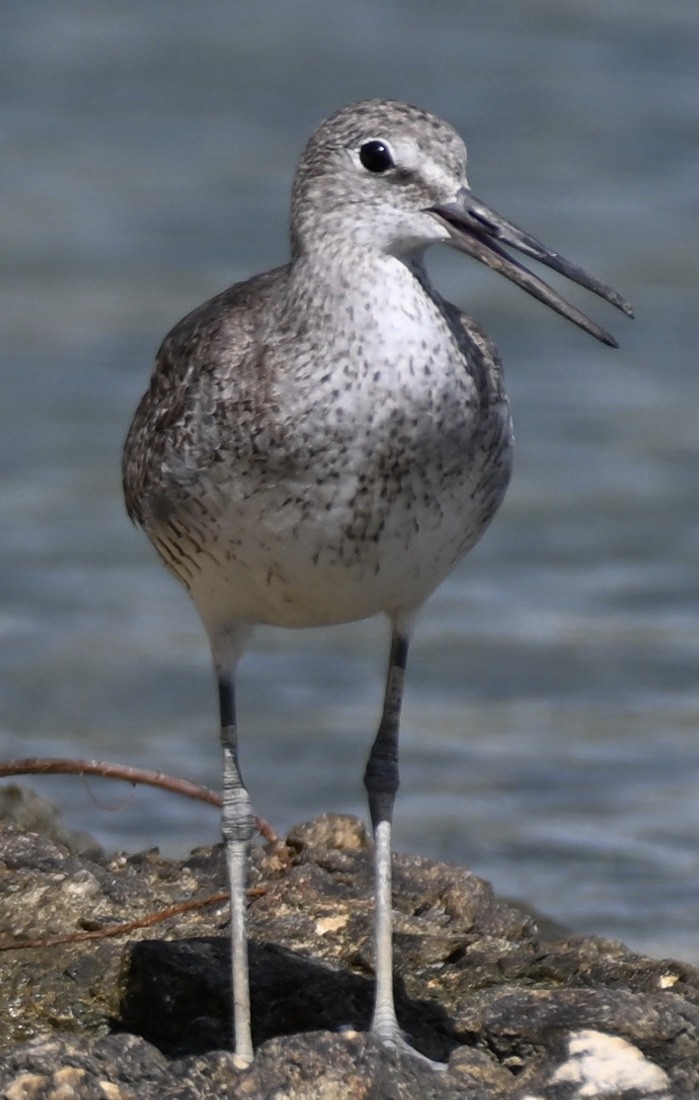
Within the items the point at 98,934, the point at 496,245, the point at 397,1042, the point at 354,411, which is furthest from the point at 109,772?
the point at 496,245

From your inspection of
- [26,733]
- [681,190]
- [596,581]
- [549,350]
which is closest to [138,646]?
[26,733]

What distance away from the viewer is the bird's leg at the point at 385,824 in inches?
229

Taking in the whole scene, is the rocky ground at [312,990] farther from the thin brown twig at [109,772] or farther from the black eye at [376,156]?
the black eye at [376,156]

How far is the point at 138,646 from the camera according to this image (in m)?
10.6

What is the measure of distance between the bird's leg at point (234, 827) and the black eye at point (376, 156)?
5.14ft

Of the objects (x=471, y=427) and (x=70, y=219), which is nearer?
(x=471, y=427)

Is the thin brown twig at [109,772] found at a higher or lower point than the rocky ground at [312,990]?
higher

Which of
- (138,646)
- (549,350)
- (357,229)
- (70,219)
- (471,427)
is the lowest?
(471,427)

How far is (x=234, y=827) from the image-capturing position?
20.5 feet

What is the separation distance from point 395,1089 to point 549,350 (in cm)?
893

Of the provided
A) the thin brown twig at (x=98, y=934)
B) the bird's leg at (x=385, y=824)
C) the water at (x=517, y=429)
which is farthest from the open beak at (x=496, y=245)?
the water at (x=517, y=429)

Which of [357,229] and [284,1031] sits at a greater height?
[357,229]

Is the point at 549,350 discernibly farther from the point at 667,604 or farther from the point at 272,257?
the point at 667,604

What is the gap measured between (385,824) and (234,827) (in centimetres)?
46
